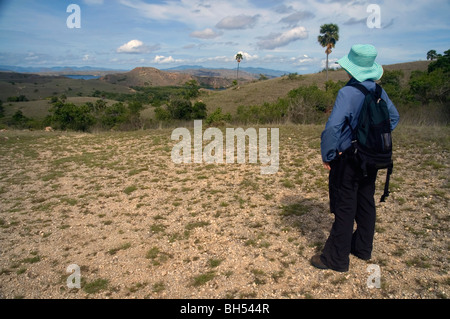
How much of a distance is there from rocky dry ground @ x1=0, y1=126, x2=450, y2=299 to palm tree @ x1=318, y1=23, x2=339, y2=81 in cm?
3640

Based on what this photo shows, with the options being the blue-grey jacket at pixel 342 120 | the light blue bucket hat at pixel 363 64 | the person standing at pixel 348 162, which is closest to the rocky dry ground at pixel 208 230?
the person standing at pixel 348 162

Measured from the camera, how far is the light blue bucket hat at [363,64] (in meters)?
2.53

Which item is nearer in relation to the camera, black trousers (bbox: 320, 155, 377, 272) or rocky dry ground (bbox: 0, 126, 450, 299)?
black trousers (bbox: 320, 155, 377, 272)

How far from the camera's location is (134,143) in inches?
411

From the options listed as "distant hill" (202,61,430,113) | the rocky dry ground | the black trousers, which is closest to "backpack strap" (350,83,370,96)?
the black trousers

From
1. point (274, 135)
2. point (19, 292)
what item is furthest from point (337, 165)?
point (274, 135)

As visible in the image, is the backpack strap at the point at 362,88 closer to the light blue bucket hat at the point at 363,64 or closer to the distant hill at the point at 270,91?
the light blue bucket hat at the point at 363,64

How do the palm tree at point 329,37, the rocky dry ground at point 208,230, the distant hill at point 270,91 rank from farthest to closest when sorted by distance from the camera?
the distant hill at point 270,91
the palm tree at point 329,37
the rocky dry ground at point 208,230

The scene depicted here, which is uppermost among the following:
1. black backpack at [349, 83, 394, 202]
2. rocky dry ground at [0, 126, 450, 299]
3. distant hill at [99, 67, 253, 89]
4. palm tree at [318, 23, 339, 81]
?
distant hill at [99, 67, 253, 89]

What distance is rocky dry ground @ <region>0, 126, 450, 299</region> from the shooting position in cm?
278

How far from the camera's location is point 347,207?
2.59 m

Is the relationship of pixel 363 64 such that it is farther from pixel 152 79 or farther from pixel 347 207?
pixel 152 79

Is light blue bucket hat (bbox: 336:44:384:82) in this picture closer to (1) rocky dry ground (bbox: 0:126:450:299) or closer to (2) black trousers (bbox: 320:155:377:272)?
(2) black trousers (bbox: 320:155:377:272)
